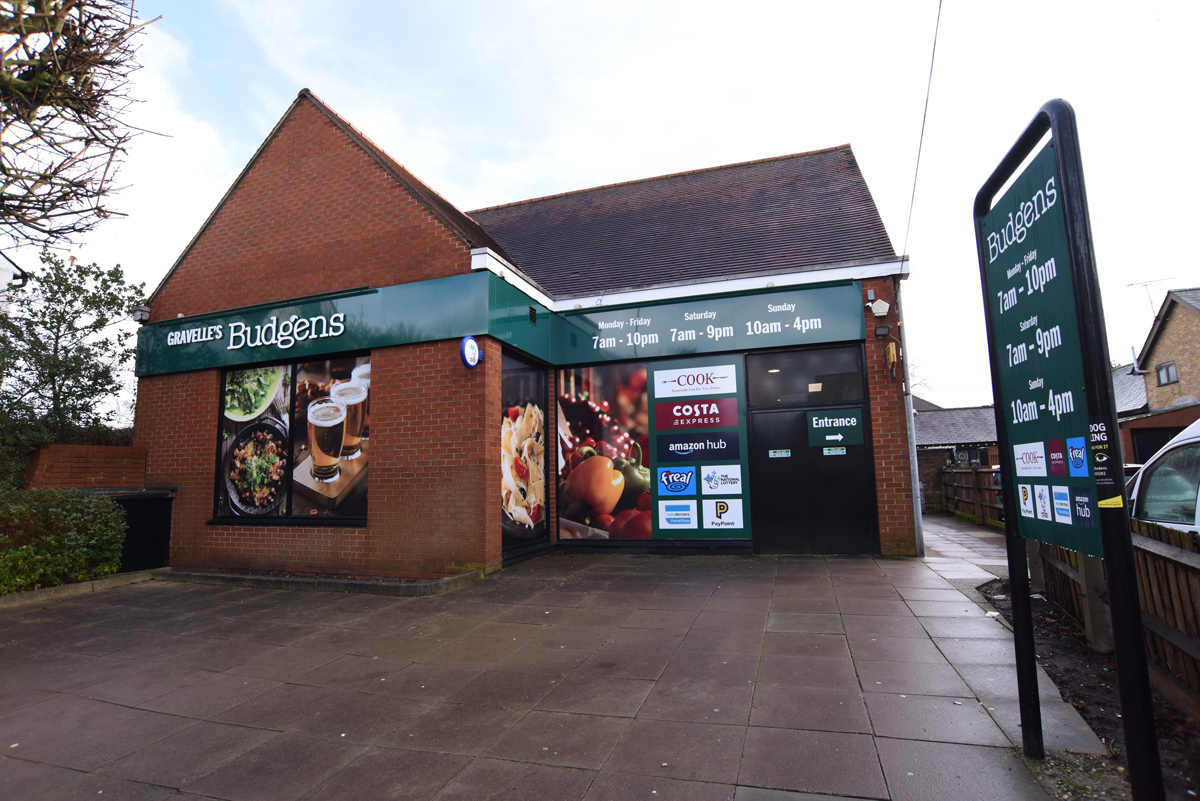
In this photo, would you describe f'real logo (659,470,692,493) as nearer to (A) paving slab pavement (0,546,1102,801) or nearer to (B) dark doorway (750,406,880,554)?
(B) dark doorway (750,406,880,554)

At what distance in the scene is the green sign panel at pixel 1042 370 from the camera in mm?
2467

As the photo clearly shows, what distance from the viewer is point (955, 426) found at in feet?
98.5

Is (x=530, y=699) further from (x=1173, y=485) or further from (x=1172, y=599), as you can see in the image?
(x=1173, y=485)

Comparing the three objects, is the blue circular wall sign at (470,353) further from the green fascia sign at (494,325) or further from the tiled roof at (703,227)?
the tiled roof at (703,227)

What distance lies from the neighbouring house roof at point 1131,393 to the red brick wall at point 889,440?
28.6 meters

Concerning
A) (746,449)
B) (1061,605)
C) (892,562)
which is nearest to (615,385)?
(746,449)

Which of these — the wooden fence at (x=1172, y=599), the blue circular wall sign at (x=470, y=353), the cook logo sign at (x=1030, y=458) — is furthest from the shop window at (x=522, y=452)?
the wooden fence at (x=1172, y=599)

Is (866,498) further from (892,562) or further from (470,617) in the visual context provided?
(470,617)

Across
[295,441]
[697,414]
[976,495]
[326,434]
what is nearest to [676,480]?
[697,414]

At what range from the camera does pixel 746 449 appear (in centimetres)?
930

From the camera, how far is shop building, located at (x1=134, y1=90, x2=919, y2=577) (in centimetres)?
829

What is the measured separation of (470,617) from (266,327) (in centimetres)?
610

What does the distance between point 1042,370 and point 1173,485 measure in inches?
117

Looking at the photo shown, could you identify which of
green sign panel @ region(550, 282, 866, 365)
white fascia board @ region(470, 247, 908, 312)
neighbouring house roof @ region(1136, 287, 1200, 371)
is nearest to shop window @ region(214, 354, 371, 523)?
white fascia board @ region(470, 247, 908, 312)
